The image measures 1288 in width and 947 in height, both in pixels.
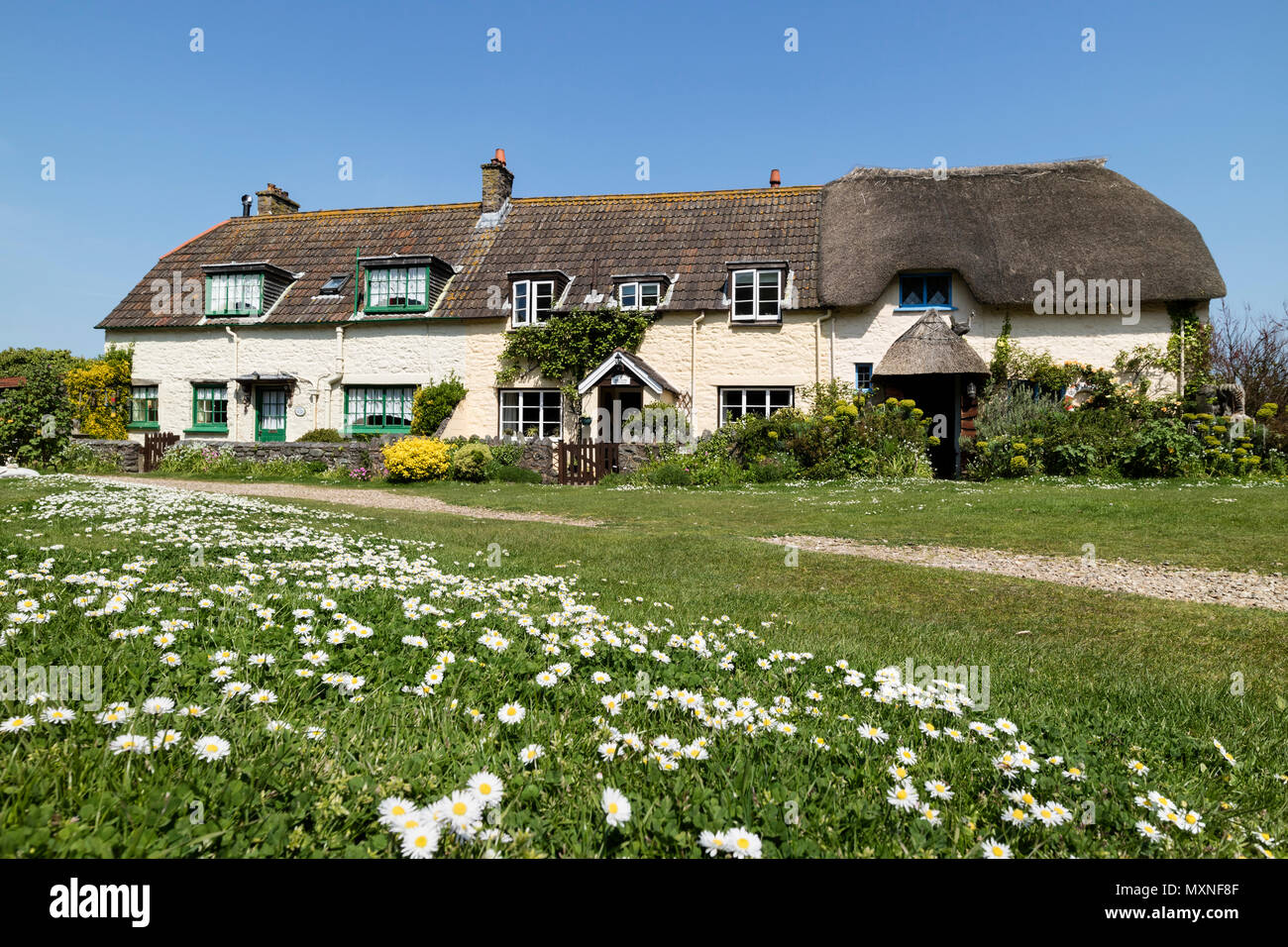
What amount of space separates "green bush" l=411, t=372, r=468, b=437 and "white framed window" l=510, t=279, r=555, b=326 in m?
3.07

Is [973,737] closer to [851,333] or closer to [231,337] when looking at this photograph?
[851,333]

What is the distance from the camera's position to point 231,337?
25609 mm

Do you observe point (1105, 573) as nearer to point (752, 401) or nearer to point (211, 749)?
point (211, 749)

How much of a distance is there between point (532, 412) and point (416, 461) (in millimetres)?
5413

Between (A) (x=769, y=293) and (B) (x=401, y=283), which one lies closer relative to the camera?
(A) (x=769, y=293)

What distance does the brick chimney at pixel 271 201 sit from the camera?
2972cm

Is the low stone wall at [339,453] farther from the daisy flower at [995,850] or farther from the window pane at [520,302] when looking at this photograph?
the daisy flower at [995,850]

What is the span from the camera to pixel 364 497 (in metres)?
15.8

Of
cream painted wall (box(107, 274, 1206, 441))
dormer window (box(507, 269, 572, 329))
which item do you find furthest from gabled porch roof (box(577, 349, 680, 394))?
dormer window (box(507, 269, 572, 329))

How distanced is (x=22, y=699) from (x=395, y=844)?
1.64 metres

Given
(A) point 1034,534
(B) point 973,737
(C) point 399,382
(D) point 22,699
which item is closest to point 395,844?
(D) point 22,699

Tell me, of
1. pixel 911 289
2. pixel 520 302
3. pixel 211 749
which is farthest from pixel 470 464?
pixel 211 749

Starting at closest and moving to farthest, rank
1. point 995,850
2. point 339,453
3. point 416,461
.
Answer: point 995,850 → point 416,461 → point 339,453

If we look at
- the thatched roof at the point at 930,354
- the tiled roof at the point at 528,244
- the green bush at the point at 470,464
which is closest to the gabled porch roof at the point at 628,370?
the tiled roof at the point at 528,244
